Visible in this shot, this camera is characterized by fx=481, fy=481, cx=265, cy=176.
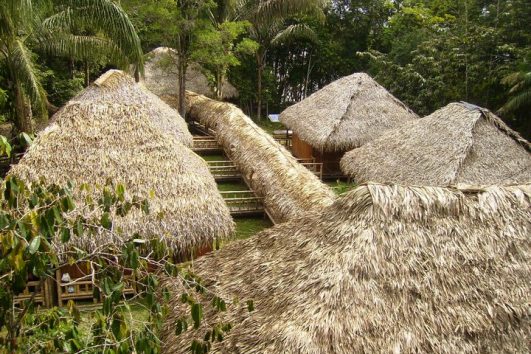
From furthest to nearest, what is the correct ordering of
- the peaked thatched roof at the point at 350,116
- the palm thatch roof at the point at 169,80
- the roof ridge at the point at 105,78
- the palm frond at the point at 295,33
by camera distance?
the palm frond at the point at 295,33, the palm thatch roof at the point at 169,80, the peaked thatched roof at the point at 350,116, the roof ridge at the point at 105,78

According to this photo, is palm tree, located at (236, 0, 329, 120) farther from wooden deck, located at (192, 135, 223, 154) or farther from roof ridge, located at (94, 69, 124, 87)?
roof ridge, located at (94, 69, 124, 87)

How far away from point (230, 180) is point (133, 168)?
6.69 metres

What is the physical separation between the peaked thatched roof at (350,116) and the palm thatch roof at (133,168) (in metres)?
A: 7.14

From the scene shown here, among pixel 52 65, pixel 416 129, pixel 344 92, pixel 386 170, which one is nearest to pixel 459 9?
pixel 344 92

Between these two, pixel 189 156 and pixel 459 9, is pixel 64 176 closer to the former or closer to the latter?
pixel 189 156

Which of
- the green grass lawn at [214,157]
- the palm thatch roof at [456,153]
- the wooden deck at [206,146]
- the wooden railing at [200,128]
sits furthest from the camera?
the wooden railing at [200,128]

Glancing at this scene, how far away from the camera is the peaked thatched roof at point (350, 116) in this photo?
15.2 m

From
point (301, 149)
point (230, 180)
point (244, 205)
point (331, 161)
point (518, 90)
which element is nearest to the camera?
point (244, 205)

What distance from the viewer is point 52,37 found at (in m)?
13.7

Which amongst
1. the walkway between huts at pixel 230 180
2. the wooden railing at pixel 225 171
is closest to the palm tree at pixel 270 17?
the walkway between huts at pixel 230 180

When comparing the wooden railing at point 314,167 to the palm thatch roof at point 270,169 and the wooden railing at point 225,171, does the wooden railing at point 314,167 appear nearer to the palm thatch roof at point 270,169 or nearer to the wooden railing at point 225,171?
the palm thatch roof at point 270,169

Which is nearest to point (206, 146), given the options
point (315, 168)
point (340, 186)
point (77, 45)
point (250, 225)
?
point (315, 168)

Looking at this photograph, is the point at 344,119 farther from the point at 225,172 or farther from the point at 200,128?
the point at 200,128

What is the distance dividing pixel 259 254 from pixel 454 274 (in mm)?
2274
